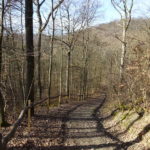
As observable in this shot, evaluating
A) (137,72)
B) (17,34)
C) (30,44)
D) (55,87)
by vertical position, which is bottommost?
(55,87)

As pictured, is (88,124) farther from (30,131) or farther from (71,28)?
(71,28)

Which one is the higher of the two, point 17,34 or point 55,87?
point 17,34

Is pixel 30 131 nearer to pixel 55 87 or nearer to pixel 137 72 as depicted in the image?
pixel 137 72

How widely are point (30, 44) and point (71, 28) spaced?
1871cm

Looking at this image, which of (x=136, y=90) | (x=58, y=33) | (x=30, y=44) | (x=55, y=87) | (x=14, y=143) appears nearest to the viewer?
(x=14, y=143)

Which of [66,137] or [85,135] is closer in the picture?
[66,137]

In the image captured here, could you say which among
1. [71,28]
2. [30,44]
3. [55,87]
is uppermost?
[71,28]

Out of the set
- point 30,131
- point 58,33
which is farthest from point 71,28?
point 30,131

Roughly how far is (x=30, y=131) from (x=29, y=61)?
4150 millimetres

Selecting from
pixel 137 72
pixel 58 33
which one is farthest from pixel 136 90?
pixel 58 33

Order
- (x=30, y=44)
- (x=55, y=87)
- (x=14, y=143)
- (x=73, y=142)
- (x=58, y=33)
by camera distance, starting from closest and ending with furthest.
A: (x=14, y=143)
(x=73, y=142)
(x=30, y=44)
(x=58, y=33)
(x=55, y=87)

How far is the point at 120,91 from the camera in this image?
15797 mm

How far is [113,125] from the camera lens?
492 inches

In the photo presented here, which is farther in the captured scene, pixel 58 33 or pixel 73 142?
pixel 58 33
